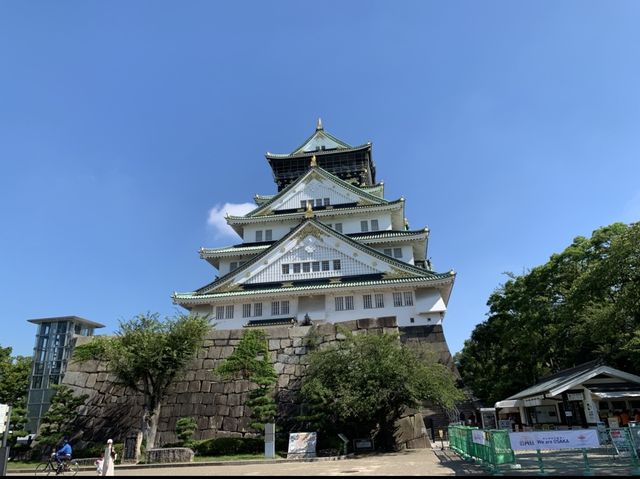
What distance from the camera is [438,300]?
2988 cm

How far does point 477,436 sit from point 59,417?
1777 centimetres

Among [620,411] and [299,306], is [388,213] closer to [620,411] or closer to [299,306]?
[299,306]

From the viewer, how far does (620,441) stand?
12.1m

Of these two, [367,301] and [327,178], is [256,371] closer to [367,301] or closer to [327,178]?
[367,301]

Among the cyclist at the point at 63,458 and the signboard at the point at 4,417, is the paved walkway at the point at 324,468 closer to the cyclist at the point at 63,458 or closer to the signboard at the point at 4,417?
the cyclist at the point at 63,458

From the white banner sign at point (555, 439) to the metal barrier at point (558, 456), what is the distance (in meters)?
0.12

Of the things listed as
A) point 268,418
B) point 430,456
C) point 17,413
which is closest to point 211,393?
point 268,418

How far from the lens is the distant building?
33438 millimetres

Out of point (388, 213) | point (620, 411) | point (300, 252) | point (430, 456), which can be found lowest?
point (430, 456)

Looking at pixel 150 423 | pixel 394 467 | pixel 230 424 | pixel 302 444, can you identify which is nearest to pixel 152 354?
pixel 150 423

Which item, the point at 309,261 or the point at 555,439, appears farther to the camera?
the point at 309,261

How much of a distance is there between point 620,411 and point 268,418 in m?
14.0

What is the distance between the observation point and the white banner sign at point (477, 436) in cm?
1226

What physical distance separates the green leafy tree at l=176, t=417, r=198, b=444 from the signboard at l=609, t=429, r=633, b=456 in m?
15.1
